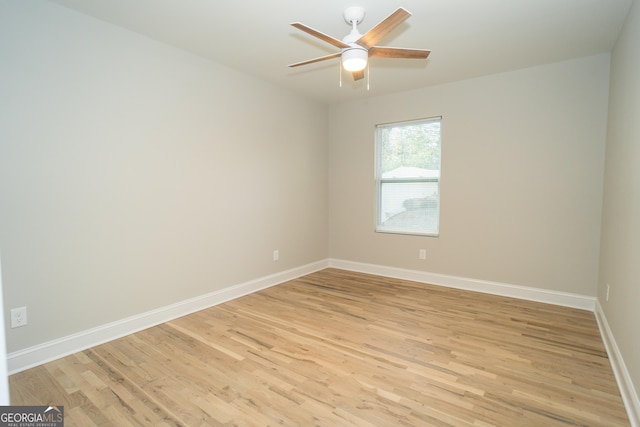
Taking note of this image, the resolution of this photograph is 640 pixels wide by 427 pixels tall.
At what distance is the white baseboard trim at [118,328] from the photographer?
2.28 m

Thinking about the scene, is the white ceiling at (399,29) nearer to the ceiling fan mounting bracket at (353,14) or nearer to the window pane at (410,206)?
the ceiling fan mounting bracket at (353,14)

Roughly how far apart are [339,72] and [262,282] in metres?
2.62

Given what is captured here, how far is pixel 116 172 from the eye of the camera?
2699 millimetres

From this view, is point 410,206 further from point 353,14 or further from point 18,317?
point 18,317

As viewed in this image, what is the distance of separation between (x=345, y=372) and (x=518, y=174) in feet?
9.58

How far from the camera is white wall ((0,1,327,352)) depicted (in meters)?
2.24

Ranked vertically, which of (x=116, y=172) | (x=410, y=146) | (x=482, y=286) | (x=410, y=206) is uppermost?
(x=410, y=146)

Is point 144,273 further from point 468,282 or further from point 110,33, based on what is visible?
point 468,282

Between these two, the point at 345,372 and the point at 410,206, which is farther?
the point at 410,206

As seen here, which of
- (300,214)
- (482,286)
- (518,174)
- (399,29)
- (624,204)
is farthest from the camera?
(300,214)

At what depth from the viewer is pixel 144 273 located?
2.93 metres

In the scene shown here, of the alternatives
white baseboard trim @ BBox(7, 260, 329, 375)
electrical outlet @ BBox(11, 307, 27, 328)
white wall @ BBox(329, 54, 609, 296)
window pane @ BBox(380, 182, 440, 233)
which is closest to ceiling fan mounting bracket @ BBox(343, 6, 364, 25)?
white wall @ BBox(329, 54, 609, 296)

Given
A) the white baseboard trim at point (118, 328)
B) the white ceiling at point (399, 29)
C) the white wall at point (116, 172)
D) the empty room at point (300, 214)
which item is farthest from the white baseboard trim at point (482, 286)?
the white ceiling at point (399, 29)

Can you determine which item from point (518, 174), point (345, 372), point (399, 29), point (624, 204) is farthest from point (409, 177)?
point (345, 372)
